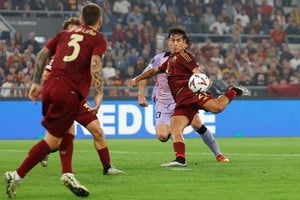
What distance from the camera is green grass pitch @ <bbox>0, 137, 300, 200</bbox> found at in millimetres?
9633

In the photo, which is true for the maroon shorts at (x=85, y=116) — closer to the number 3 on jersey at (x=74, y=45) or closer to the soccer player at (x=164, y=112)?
the soccer player at (x=164, y=112)

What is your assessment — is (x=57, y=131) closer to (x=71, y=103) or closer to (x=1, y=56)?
(x=71, y=103)

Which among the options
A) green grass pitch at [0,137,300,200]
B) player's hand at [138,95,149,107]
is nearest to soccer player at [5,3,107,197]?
green grass pitch at [0,137,300,200]

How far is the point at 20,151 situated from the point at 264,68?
12.8 m

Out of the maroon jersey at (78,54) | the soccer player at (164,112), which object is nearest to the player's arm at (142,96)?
the soccer player at (164,112)

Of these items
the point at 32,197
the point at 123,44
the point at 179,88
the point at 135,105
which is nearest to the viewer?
the point at 32,197

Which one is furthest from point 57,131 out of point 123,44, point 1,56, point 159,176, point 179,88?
point 123,44

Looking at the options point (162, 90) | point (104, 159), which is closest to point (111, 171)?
point (104, 159)

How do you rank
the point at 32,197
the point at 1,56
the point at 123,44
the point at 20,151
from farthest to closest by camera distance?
the point at 123,44
the point at 1,56
the point at 20,151
the point at 32,197

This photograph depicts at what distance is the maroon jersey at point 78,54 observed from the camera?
9695mm

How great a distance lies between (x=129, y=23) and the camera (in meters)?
28.7

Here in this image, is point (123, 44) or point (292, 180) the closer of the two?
point (292, 180)

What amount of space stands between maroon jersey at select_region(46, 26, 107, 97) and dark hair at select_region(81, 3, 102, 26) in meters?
0.08

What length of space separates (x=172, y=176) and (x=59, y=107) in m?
2.63
